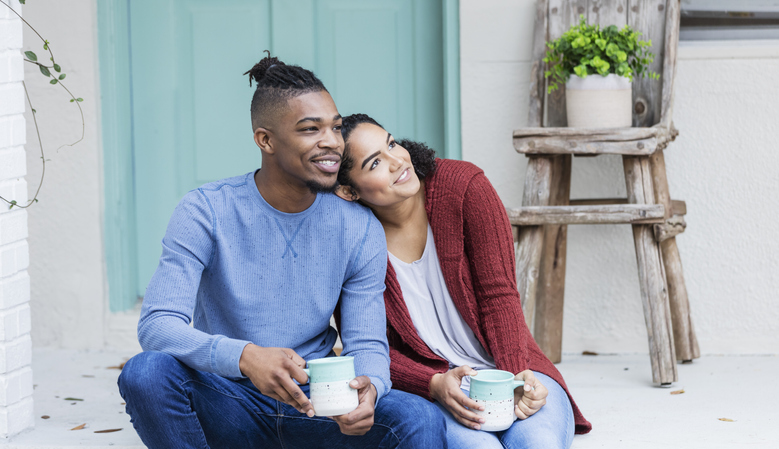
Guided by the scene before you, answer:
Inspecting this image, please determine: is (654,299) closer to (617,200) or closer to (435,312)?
(617,200)

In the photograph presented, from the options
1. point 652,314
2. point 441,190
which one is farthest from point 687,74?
point 441,190

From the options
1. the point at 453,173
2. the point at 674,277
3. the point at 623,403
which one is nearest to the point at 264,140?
the point at 453,173

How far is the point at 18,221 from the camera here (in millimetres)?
2410

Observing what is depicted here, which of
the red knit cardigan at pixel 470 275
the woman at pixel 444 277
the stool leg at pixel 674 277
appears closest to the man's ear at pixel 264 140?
the woman at pixel 444 277

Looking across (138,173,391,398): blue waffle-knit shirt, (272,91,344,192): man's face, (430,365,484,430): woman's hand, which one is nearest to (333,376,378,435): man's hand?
(138,173,391,398): blue waffle-knit shirt

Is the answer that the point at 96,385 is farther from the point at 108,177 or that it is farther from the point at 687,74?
the point at 687,74

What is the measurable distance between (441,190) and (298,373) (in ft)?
2.37

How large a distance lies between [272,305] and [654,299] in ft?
4.91

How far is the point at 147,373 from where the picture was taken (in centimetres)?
176

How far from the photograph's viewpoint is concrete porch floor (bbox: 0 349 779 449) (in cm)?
232

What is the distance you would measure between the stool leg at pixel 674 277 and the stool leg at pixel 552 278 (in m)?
0.35

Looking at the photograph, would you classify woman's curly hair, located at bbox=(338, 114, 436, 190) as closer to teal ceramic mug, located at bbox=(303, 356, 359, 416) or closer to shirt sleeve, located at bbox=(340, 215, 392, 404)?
shirt sleeve, located at bbox=(340, 215, 392, 404)

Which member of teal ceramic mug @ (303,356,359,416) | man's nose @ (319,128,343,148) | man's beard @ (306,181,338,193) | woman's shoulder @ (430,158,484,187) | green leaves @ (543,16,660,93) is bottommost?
teal ceramic mug @ (303,356,359,416)

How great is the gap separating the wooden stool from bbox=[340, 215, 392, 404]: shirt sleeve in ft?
3.06
